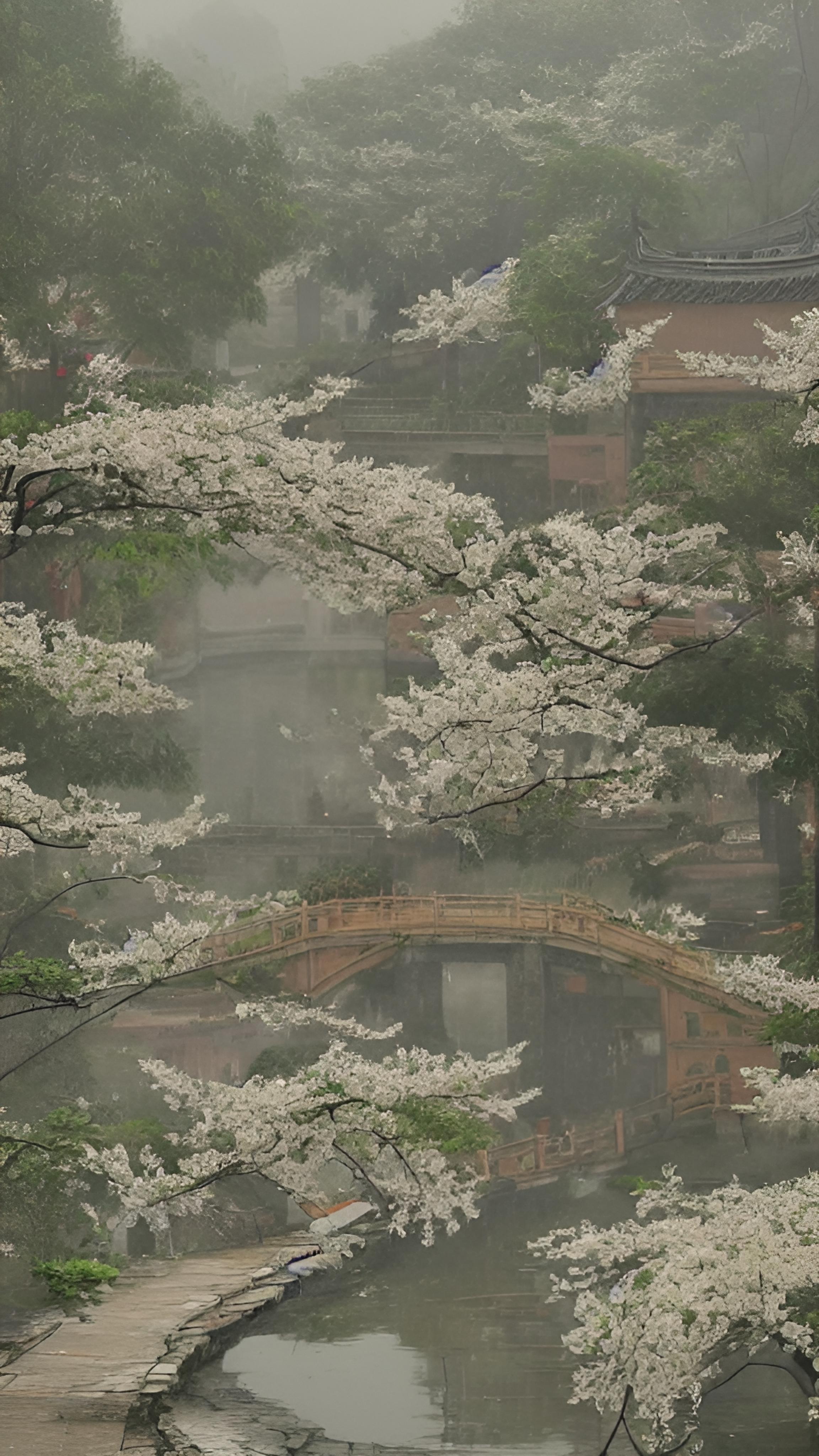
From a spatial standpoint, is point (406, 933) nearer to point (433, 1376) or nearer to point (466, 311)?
point (433, 1376)

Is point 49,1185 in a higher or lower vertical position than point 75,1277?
lower

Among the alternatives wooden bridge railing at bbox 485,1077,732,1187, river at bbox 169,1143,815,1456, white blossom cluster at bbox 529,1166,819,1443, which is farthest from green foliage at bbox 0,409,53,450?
wooden bridge railing at bbox 485,1077,732,1187

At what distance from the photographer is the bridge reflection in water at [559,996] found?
83.3 feet

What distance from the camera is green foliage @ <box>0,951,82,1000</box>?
10.2 metres

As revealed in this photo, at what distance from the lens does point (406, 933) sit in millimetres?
26750

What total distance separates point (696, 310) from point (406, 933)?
1284 cm

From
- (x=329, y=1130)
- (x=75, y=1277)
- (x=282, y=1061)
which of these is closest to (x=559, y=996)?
(x=282, y=1061)

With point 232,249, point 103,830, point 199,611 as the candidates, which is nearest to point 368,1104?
point 103,830

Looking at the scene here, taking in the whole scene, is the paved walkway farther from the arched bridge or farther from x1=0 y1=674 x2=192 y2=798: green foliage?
x1=0 y1=674 x2=192 y2=798: green foliage

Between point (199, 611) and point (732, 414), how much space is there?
1950cm

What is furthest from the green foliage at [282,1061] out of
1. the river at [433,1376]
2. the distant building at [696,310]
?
the distant building at [696,310]

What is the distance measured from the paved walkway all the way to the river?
0.48 m

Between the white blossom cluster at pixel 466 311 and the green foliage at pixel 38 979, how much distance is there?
23.7 meters

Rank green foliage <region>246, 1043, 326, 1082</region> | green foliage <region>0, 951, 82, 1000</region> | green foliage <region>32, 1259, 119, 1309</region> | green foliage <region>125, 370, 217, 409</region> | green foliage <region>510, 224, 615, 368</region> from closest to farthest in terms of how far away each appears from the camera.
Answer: green foliage <region>0, 951, 82, 1000</region>
green foliage <region>32, 1259, 119, 1309</region>
green foliage <region>125, 370, 217, 409</region>
green foliage <region>246, 1043, 326, 1082</region>
green foliage <region>510, 224, 615, 368</region>
